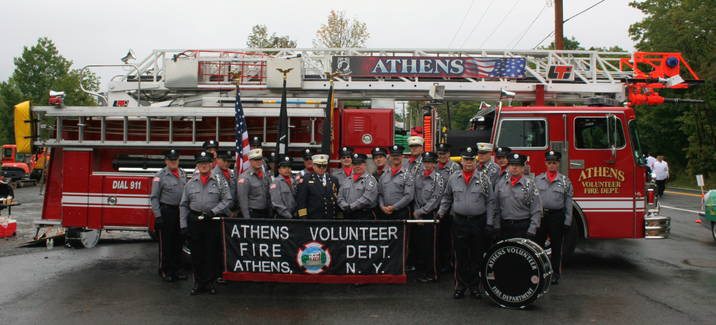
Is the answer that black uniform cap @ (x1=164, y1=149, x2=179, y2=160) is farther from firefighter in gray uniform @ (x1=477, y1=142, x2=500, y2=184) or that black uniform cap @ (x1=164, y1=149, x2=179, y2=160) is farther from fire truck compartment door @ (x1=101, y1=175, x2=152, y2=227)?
firefighter in gray uniform @ (x1=477, y1=142, x2=500, y2=184)

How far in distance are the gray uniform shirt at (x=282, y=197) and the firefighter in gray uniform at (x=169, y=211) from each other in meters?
1.38

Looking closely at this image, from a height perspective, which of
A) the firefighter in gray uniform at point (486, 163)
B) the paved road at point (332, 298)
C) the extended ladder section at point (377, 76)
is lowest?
the paved road at point (332, 298)

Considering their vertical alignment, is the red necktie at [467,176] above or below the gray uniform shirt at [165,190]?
above

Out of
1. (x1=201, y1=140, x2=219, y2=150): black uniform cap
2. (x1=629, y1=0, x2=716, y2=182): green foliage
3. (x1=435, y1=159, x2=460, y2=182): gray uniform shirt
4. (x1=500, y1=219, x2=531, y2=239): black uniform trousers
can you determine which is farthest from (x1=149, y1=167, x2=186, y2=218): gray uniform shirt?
(x1=629, y1=0, x2=716, y2=182): green foliage

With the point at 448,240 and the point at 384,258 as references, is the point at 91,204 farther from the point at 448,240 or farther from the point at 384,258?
the point at 448,240

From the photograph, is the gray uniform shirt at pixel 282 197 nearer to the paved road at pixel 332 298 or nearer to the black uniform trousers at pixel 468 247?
the paved road at pixel 332 298

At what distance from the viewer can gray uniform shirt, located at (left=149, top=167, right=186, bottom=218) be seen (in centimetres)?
824

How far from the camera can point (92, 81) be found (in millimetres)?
60719

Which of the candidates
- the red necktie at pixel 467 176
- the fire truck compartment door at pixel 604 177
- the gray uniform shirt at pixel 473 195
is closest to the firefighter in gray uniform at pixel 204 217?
the gray uniform shirt at pixel 473 195

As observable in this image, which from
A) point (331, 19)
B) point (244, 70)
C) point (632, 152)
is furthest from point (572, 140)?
point (331, 19)

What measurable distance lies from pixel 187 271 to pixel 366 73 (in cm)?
448

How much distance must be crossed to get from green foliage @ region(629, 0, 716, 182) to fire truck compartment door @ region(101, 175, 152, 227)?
1240 inches

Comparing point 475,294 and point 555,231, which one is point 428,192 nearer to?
point 475,294

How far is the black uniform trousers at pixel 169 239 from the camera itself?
838cm
